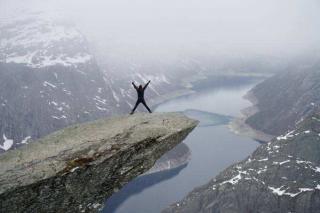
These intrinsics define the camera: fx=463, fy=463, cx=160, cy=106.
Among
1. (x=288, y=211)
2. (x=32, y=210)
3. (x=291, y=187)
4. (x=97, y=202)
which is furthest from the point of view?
(x=291, y=187)

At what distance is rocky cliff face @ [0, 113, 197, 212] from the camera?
90.1 feet

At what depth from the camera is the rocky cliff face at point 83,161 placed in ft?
90.1

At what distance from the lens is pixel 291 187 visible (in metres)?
196

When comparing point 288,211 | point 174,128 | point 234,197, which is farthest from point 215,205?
point 174,128

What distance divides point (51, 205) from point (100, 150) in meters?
4.52

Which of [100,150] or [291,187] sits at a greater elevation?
[100,150]

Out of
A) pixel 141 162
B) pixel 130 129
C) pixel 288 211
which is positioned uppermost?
pixel 130 129

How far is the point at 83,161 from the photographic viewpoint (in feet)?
94.3

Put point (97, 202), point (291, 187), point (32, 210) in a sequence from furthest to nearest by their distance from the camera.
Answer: point (291, 187)
point (97, 202)
point (32, 210)

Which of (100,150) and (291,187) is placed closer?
(100,150)

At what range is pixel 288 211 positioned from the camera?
182 meters

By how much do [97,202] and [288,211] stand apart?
539 ft

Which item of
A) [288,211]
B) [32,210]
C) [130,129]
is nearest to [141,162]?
[130,129]

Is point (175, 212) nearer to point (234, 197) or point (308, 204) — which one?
point (234, 197)
